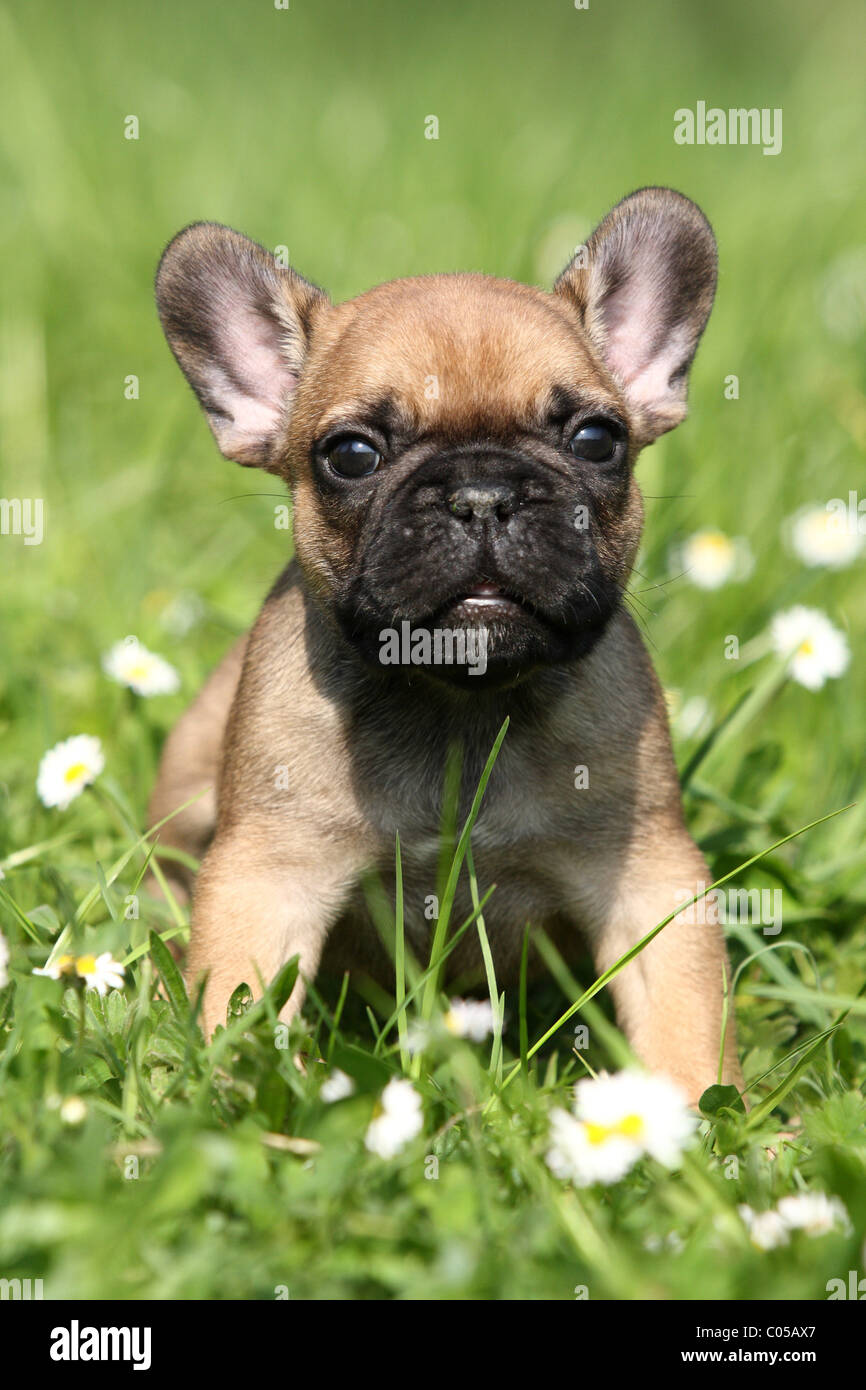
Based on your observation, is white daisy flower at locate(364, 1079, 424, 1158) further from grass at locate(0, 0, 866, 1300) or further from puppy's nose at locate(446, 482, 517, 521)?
puppy's nose at locate(446, 482, 517, 521)

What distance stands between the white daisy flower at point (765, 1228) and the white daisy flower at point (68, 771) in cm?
260

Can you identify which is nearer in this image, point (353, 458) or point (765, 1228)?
point (765, 1228)

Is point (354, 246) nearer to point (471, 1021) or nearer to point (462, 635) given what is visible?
point (462, 635)

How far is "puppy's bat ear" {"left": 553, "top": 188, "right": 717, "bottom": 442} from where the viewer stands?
15.2 feet

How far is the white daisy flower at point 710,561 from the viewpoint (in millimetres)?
6473

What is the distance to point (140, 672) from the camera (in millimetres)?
5512

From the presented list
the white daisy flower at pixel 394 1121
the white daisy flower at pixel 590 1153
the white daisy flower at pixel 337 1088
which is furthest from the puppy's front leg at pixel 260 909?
the white daisy flower at pixel 590 1153

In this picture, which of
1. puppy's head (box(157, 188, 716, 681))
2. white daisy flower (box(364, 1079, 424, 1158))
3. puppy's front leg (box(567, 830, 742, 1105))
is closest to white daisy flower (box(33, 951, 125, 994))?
white daisy flower (box(364, 1079, 424, 1158))

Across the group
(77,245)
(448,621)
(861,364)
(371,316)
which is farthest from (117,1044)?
(77,245)

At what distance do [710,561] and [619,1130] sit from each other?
3.97 meters

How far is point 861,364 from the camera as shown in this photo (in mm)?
8367

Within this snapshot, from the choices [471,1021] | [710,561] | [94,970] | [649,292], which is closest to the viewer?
[94,970]

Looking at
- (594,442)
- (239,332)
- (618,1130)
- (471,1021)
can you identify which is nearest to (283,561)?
(239,332)
